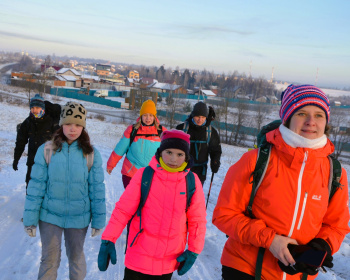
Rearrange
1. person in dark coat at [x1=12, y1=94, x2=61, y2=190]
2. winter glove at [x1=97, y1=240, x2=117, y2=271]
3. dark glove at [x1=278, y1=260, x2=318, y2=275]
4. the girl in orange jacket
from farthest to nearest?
person in dark coat at [x1=12, y1=94, x2=61, y2=190], winter glove at [x1=97, y1=240, x2=117, y2=271], the girl in orange jacket, dark glove at [x1=278, y1=260, x2=318, y2=275]

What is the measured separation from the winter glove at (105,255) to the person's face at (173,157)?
2.93ft

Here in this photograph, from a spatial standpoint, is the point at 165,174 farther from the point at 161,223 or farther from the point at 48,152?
the point at 48,152

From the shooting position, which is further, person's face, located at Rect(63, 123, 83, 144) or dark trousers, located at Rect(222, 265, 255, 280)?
person's face, located at Rect(63, 123, 83, 144)

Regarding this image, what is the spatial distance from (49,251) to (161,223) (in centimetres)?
138

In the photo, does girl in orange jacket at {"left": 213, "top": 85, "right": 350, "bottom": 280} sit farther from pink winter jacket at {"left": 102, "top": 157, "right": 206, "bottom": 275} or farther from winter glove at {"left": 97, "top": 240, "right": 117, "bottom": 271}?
winter glove at {"left": 97, "top": 240, "right": 117, "bottom": 271}

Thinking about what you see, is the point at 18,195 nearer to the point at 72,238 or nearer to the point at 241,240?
the point at 72,238

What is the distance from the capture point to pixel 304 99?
6.89 ft

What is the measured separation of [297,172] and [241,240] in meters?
0.64

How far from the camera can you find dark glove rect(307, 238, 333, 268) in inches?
78.3

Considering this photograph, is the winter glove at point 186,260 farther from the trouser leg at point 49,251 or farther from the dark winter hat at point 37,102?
the dark winter hat at point 37,102

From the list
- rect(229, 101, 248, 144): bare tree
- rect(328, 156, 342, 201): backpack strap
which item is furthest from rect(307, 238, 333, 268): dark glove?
rect(229, 101, 248, 144): bare tree

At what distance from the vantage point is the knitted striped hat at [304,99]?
2.10 meters

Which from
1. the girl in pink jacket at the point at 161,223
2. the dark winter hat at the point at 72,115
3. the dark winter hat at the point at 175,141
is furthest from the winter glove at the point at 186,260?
the dark winter hat at the point at 72,115

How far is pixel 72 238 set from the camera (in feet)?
10.8
